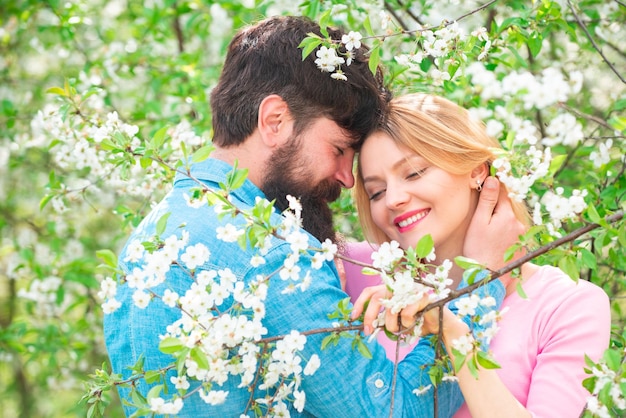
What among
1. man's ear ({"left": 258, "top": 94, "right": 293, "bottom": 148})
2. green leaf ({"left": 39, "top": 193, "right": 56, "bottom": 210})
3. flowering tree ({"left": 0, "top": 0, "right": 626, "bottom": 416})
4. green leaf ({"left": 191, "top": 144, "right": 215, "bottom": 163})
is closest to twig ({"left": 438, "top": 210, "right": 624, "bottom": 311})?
flowering tree ({"left": 0, "top": 0, "right": 626, "bottom": 416})

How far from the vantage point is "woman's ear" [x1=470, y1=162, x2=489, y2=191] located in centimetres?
268

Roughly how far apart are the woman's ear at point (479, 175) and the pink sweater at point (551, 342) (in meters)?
0.33

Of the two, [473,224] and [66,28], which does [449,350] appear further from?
[66,28]

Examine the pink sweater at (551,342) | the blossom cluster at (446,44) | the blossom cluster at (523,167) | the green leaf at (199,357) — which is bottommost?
the pink sweater at (551,342)

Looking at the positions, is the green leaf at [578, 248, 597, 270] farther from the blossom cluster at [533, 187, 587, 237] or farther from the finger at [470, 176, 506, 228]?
the finger at [470, 176, 506, 228]

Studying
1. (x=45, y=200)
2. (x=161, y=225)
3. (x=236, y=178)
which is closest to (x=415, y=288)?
(x=236, y=178)

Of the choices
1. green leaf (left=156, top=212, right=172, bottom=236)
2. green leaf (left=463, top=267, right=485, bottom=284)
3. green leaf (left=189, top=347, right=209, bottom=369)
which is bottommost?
green leaf (left=189, top=347, right=209, bottom=369)

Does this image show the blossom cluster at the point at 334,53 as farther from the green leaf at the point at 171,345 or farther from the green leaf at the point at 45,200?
the green leaf at the point at 45,200

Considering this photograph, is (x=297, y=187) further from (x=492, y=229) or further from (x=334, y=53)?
(x=492, y=229)

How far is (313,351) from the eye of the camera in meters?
2.06

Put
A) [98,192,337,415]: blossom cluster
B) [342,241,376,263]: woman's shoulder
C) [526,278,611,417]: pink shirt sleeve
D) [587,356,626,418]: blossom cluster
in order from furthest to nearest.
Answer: [342,241,376,263]: woman's shoulder → [526,278,611,417]: pink shirt sleeve → [98,192,337,415]: blossom cluster → [587,356,626,418]: blossom cluster

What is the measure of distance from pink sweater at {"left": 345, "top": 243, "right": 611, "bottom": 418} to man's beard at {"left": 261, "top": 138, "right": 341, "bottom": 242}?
61 centimetres

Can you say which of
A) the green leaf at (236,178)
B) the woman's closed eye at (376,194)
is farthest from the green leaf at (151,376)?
the woman's closed eye at (376,194)

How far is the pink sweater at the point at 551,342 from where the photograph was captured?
7.29 ft
